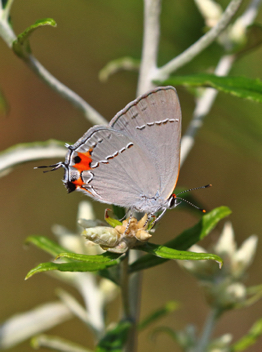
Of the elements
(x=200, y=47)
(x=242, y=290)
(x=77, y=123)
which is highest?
(x=77, y=123)

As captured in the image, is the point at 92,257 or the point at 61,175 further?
the point at 61,175

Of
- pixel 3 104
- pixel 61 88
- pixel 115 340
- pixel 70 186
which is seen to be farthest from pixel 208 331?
pixel 3 104

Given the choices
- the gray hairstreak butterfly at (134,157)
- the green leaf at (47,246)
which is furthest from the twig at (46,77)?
the green leaf at (47,246)

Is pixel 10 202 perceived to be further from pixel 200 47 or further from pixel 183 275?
pixel 200 47

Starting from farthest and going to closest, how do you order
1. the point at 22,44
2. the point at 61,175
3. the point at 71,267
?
the point at 61,175
the point at 22,44
the point at 71,267

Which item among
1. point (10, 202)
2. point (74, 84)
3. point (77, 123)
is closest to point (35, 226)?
point (10, 202)

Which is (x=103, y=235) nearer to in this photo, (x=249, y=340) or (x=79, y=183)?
(x=79, y=183)

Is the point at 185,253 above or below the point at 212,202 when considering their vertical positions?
below

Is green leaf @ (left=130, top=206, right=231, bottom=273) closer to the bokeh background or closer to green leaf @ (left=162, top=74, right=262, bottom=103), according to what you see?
green leaf @ (left=162, top=74, right=262, bottom=103)
